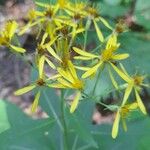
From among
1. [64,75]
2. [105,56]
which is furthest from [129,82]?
[64,75]

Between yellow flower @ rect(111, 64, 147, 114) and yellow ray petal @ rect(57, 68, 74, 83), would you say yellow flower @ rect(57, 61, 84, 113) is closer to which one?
yellow ray petal @ rect(57, 68, 74, 83)

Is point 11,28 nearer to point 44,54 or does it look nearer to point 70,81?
point 44,54

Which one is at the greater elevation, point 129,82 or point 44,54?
point 44,54

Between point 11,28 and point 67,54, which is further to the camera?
point 11,28

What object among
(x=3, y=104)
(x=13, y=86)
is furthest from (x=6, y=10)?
(x=3, y=104)

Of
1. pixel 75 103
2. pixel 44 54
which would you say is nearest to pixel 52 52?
pixel 44 54

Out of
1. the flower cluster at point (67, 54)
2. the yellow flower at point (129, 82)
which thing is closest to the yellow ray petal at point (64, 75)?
the flower cluster at point (67, 54)

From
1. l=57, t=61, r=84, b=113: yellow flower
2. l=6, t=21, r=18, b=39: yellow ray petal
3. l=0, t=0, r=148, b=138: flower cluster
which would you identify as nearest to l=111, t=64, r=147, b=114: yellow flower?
l=0, t=0, r=148, b=138: flower cluster
